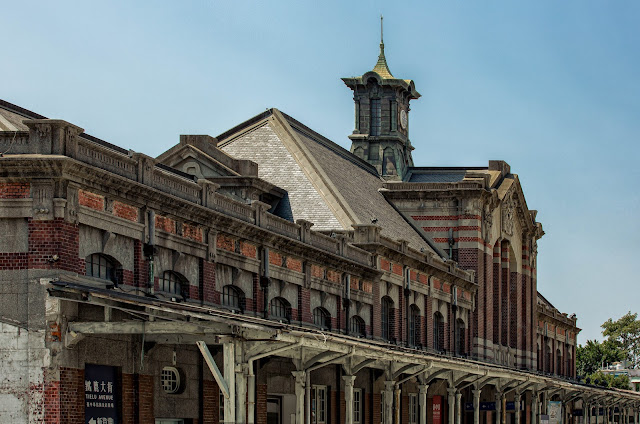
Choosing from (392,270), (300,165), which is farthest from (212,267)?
(300,165)

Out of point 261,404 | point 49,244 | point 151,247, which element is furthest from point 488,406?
point 49,244

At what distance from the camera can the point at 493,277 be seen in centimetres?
7438

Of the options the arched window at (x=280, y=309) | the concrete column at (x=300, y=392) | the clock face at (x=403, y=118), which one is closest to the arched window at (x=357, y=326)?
the arched window at (x=280, y=309)

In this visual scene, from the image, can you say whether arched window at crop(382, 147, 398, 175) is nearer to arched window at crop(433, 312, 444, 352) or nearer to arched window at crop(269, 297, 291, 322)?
arched window at crop(433, 312, 444, 352)

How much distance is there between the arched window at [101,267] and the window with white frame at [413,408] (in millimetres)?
26153

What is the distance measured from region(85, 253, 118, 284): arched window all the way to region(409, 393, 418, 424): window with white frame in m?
26.2

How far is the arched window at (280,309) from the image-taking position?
4234 cm

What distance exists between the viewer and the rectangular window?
8206 cm

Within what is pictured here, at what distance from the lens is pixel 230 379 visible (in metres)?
27.5

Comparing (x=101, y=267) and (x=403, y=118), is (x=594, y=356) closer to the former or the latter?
(x=403, y=118)

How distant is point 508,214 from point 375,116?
11.5 m

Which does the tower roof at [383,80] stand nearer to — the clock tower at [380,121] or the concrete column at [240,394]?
the clock tower at [380,121]

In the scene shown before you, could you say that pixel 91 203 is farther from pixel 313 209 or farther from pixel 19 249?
pixel 313 209

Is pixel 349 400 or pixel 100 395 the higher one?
pixel 100 395
